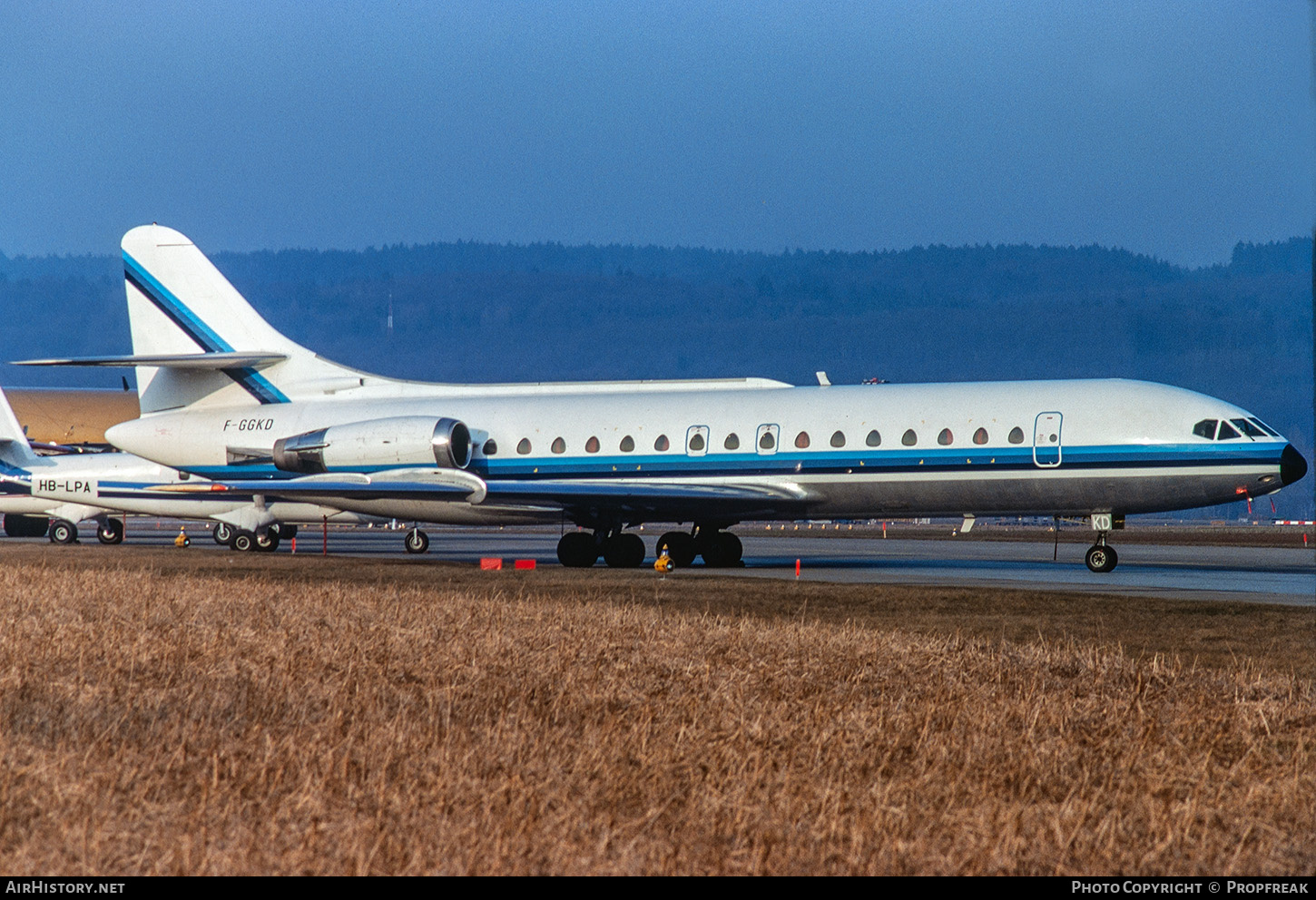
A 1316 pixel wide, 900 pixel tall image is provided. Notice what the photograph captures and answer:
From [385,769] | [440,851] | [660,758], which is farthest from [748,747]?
[440,851]

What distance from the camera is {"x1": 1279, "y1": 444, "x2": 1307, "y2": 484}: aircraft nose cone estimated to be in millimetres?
24562

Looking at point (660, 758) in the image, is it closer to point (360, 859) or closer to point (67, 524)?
point (360, 859)

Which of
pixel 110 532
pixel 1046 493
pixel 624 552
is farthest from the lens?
pixel 110 532

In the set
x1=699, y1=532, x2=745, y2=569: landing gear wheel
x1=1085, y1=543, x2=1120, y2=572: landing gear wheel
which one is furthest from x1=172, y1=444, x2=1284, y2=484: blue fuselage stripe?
x1=699, y1=532, x2=745, y2=569: landing gear wheel

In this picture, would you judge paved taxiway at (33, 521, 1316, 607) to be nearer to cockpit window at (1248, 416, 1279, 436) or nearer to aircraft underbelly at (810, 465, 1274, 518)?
aircraft underbelly at (810, 465, 1274, 518)

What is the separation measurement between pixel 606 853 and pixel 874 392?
885 inches

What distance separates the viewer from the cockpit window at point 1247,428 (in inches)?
974

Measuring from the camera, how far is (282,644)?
11148 millimetres

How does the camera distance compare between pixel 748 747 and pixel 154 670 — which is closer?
pixel 748 747

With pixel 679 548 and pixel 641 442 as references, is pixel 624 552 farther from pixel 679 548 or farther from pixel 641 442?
pixel 641 442

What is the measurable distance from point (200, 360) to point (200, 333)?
1213 mm

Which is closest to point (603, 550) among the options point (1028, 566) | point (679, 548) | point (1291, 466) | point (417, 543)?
point (679, 548)

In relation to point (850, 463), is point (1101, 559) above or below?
below

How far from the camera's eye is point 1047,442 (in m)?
25.1
